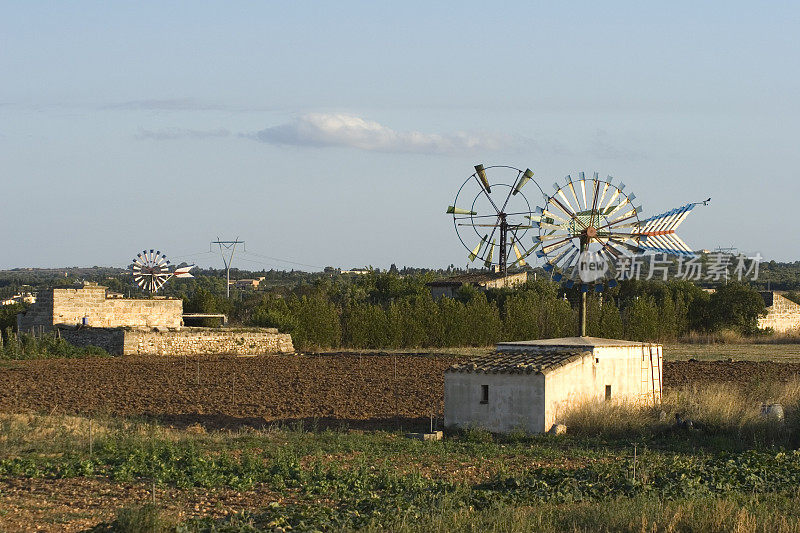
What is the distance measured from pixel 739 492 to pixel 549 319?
41529 mm

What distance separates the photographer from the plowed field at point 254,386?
82.6 ft

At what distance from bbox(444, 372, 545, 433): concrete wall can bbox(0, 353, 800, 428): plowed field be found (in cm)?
177

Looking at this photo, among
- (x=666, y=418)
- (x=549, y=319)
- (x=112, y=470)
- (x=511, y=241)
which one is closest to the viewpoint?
(x=112, y=470)

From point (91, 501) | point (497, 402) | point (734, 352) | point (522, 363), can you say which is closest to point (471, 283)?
point (734, 352)

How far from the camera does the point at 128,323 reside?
4728cm

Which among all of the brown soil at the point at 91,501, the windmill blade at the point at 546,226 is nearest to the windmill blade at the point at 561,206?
the windmill blade at the point at 546,226

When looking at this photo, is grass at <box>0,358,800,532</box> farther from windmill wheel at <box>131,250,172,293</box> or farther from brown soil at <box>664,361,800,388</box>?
windmill wheel at <box>131,250,172,293</box>

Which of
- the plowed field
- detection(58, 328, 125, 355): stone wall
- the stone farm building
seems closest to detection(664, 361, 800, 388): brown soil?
the plowed field

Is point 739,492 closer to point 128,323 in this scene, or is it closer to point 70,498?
point 70,498

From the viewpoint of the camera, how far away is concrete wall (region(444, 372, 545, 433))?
839 inches

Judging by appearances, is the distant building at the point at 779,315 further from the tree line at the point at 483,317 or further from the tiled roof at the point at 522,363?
the tiled roof at the point at 522,363

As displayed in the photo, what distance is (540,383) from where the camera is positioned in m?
21.2

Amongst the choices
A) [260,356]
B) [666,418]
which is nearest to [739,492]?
[666,418]

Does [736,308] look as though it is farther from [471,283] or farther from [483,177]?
[483,177]
